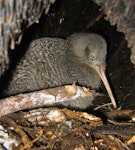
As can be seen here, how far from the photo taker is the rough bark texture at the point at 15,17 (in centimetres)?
163

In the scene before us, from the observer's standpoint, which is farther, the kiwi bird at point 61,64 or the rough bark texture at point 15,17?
the kiwi bird at point 61,64

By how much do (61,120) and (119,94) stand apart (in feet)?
3.52

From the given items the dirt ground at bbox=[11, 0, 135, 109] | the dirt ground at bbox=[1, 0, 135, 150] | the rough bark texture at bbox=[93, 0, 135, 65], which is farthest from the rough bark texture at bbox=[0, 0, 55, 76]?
the dirt ground at bbox=[11, 0, 135, 109]

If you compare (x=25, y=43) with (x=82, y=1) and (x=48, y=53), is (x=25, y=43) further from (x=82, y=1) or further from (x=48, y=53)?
(x=82, y=1)

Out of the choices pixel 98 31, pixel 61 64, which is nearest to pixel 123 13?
pixel 61 64

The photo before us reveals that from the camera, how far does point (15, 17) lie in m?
1.68

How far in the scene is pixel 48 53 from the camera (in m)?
2.87

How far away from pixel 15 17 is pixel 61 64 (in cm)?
127

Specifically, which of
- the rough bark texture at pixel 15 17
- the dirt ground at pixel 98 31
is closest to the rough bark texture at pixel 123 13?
the rough bark texture at pixel 15 17

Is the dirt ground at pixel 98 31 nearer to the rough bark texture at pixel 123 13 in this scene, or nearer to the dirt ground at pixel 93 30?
the dirt ground at pixel 93 30

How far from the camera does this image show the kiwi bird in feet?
9.01

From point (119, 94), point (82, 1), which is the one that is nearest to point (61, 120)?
point (119, 94)

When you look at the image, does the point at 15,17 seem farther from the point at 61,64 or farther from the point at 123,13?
the point at 61,64

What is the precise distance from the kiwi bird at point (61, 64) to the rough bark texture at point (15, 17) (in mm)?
905
